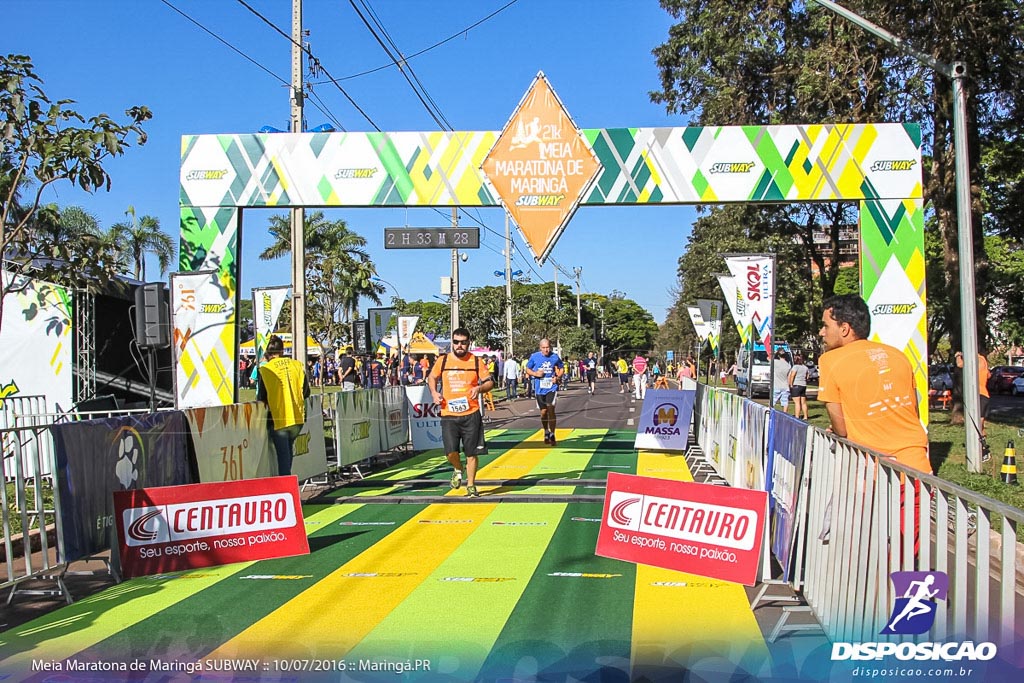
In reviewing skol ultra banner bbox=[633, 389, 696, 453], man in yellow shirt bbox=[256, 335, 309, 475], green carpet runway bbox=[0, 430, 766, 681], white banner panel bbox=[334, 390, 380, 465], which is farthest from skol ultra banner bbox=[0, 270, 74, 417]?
skol ultra banner bbox=[633, 389, 696, 453]

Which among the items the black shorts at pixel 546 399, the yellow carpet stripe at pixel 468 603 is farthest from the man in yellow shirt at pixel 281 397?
the black shorts at pixel 546 399

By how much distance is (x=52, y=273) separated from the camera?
502 inches

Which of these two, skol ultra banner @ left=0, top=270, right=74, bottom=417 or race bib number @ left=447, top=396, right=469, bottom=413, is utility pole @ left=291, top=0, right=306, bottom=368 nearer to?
skol ultra banner @ left=0, top=270, right=74, bottom=417

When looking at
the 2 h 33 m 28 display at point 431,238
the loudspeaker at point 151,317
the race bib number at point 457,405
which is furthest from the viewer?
Answer: the 2 h 33 m 28 display at point 431,238

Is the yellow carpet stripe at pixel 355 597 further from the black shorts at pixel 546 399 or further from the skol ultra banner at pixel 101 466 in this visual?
the black shorts at pixel 546 399

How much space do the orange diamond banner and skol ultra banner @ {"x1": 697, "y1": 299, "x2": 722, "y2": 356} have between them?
4.80 meters

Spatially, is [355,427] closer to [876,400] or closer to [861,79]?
[876,400]

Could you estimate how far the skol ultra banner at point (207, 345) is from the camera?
1264 cm

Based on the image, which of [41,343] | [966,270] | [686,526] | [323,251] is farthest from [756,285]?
[323,251]

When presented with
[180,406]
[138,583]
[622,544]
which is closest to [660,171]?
[622,544]

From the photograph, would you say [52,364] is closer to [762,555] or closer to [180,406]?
[180,406]

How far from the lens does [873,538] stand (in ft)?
15.8

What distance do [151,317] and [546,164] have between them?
524cm

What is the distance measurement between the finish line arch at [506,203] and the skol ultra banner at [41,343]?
5.23 meters
